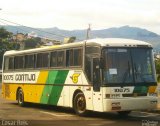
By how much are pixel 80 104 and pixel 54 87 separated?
251cm

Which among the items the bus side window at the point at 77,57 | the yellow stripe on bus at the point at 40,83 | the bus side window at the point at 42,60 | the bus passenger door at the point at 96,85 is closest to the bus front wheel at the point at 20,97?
the yellow stripe on bus at the point at 40,83

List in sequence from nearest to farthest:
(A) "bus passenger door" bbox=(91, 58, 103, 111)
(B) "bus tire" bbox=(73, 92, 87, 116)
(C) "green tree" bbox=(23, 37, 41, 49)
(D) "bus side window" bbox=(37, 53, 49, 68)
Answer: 1. (A) "bus passenger door" bbox=(91, 58, 103, 111)
2. (B) "bus tire" bbox=(73, 92, 87, 116)
3. (D) "bus side window" bbox=(37, 53, 49, 68)
4. (C) "green tree" bbox=(23, 37, 41, 49)

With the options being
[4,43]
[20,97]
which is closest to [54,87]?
[20,97]

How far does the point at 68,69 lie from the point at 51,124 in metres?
4.50

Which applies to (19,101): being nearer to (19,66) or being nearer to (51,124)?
(19,66)

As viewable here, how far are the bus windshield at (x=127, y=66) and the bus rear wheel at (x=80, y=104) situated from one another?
1.87 metres

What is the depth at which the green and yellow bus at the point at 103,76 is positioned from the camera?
1656cm

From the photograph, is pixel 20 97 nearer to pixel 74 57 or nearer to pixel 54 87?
pixel 54 87

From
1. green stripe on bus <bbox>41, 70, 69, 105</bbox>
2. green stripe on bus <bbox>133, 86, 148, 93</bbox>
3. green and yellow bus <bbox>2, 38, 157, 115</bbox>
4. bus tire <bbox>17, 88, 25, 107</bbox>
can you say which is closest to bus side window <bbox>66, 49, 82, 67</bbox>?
green and yellow bus <bbox>2, 38, 157, 115</bbox>

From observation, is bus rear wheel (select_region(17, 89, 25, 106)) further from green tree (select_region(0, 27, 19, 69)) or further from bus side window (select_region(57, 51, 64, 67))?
green tree (select_region(0, 27, 19, 69))

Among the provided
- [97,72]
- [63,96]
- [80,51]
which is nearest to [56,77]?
[63,96]

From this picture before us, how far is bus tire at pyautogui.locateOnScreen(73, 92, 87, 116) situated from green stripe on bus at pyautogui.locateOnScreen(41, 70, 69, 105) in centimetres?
130

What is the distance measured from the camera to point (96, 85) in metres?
17.0

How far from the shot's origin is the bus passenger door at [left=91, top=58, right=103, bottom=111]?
16.7 meters
